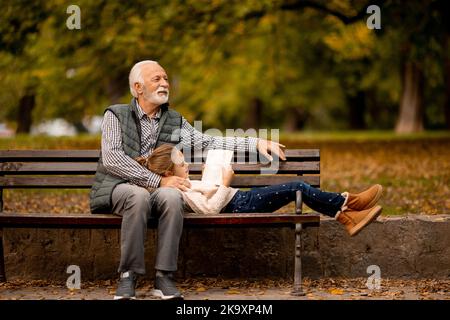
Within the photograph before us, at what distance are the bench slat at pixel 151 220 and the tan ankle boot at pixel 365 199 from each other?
10.3 inches

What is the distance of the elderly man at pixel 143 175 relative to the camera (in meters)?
4.81

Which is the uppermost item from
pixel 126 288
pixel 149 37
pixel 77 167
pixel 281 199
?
pixel 149 37

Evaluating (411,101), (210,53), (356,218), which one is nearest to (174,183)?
(356,218)

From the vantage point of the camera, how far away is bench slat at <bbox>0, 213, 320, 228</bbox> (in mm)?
4938

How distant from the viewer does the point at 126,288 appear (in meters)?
4.79

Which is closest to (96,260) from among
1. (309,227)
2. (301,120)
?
(309,227)

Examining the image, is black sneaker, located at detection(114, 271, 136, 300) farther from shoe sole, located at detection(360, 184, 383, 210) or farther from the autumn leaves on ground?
the autumn leaves on ground

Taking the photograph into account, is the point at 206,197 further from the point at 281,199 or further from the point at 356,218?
the point at 356,218

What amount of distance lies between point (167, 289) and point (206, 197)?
0.73 metres

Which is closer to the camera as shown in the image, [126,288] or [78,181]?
[126,288]

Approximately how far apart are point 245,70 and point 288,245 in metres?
25.2

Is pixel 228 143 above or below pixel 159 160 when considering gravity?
above

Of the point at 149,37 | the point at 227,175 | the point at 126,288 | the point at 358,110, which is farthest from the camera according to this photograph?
the point at 358,110
